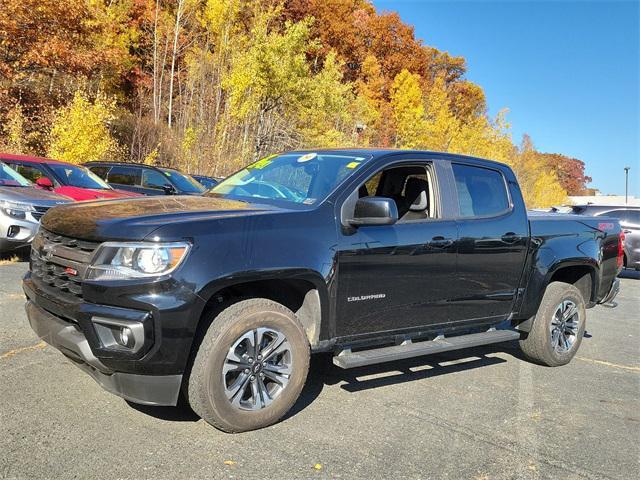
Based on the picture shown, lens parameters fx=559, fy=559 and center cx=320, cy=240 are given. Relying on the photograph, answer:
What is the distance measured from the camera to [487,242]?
15.5ft

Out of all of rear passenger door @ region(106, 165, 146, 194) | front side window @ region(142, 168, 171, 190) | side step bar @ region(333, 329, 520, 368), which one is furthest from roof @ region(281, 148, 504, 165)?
rear passenger door @ region(106, 165, 146, 194)

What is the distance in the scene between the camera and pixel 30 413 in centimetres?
348

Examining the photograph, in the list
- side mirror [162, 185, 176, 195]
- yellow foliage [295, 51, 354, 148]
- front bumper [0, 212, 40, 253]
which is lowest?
front bumper [0, 212, 40, 253]

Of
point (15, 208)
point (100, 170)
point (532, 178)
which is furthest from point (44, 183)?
point (532, 178)

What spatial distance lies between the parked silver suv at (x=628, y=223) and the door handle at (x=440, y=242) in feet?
34.6

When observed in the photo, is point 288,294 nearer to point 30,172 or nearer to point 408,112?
point 30,172

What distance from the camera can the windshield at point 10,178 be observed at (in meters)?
9.18

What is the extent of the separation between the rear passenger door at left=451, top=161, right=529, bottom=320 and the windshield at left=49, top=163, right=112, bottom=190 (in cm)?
796

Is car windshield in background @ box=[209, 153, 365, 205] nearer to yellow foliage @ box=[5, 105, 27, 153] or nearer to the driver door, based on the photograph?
the driver door

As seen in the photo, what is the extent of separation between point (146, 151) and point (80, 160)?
947 cm

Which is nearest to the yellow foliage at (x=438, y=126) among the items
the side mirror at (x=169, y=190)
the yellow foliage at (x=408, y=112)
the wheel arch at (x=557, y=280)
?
the yellow foliage at (x=408, y=112)

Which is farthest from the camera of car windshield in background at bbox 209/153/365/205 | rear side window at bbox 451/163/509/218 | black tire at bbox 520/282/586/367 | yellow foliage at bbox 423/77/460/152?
yellow foliage at bbox 423/77/460/152

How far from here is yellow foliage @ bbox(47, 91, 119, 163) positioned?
16.3 meters

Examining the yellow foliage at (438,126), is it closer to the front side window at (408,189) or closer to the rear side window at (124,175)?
the rear side window at (124,175)
